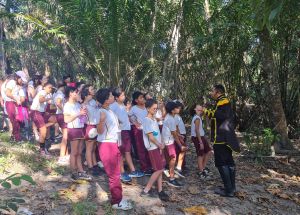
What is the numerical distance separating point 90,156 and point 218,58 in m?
5.07

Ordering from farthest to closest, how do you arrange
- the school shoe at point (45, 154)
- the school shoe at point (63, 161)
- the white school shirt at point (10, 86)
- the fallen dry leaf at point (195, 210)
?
the white school shirt at point (10, 86) → the school shoe at point (45, 154) → the school shoe at point (63, 161) → the fallen dry leaf at point (195, 210)

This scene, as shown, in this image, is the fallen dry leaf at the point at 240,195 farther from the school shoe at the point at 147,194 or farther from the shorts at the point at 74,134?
the shorts at the point at 74,134

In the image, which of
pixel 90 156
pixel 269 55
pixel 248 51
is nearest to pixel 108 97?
pixel 90 156

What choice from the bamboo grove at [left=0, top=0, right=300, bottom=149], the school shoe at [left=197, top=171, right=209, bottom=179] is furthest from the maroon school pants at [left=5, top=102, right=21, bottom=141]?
the school shoe at [left=197, top=171, right=209, bottom=179]

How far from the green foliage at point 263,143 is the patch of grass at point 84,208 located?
4237mm

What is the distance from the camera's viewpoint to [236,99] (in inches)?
384

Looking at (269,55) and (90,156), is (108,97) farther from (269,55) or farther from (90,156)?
(269,55)

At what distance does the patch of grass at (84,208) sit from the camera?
4.28m

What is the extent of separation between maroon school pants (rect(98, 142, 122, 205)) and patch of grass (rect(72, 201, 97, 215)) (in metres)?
0.27

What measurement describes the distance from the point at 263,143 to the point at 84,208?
4.52m

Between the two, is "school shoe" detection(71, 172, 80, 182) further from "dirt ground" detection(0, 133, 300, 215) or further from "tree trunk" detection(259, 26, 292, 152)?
"tree trunk" detection(259, 26, 292, 152)

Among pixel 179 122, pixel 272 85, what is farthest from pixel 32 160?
pixel 272 85

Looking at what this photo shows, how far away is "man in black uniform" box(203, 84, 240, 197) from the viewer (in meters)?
5.25

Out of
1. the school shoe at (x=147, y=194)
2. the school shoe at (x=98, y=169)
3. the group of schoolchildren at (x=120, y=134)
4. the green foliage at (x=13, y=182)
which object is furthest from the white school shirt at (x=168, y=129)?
the green foliage at (x=13, y=182)
